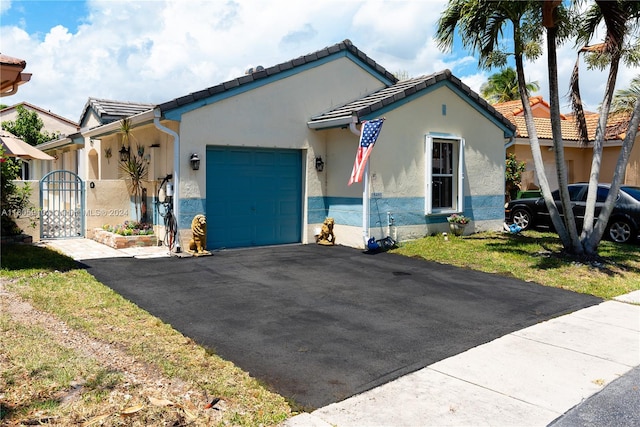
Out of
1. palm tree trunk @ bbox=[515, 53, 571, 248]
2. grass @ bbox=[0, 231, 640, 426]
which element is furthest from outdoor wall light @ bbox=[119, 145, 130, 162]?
palm tree trunk @ bbox=[515, 53, 571, 248]

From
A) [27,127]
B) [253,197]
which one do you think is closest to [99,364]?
[253,197]

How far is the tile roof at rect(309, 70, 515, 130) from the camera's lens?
38.9 feet

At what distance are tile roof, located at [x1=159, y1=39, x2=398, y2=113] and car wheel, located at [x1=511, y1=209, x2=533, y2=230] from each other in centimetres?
545

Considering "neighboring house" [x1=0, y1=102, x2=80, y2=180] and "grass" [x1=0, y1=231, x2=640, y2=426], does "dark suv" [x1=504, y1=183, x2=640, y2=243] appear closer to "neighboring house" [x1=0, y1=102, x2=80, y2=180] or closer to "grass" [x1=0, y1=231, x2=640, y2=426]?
"grass" [x1=0, y1=231, x2=640, y2=426]

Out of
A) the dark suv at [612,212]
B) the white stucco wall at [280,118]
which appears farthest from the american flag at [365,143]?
the dark suv at [612,212]

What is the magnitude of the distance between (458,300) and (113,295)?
499 cm

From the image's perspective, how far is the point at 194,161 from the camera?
11.0 meters

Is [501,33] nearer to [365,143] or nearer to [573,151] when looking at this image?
[365,143]

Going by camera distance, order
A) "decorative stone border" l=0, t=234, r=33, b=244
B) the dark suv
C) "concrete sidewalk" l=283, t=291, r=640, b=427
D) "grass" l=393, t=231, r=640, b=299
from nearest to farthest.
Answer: "concrete sidewalk" l=283, t=291, r=640, b=427, "grass" l=393, t=231, r=640, b=299, "decorative stone border" l=0, t=234, r=33, b=244, the dark suv

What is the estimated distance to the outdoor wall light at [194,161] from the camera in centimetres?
1099

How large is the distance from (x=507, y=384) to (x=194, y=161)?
8.11m

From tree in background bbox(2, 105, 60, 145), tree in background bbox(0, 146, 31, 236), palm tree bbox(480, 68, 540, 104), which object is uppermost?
palm tree bbox(480, 68, 540, 104)

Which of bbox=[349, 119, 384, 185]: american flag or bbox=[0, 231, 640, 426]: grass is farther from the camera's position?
bbox=[349, 119, 384, 185]: american flag

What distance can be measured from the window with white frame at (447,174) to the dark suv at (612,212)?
3034 mm
